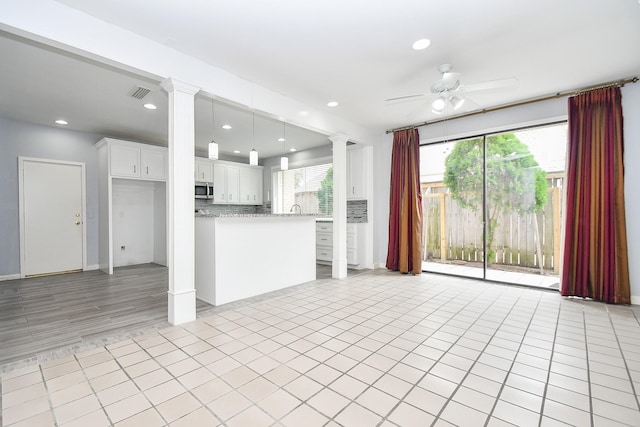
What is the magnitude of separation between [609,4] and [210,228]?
13.7ft

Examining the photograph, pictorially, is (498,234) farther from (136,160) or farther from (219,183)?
(136,160)

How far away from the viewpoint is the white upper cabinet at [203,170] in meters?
6.86

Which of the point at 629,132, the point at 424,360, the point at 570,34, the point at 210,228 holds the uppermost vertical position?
the point at 570,34

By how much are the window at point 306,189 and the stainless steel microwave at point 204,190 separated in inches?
66.3

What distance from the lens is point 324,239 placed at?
6.29 m

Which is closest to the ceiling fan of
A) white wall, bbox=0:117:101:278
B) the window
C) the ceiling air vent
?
the ceiling air vent

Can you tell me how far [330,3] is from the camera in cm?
225

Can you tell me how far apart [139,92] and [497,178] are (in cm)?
561

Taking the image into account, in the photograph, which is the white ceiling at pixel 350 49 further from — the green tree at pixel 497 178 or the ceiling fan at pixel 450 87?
the green tree at pixel 497 178

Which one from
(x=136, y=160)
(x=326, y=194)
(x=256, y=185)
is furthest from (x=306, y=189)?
(x=136, y=160)

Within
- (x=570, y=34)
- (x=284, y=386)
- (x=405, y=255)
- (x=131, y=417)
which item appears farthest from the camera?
(x=405, y=255)

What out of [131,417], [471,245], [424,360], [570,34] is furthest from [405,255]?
[131,417]

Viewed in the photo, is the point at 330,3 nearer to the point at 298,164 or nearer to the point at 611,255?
the point at 611,255

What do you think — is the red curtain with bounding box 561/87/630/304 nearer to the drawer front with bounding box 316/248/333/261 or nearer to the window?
the drawer front with bounding box 316/248/333/261
